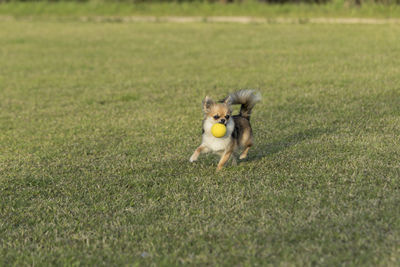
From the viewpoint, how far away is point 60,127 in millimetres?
9531

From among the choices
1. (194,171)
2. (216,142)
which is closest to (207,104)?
(216,142)

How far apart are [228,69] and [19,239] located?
11239 millimetres

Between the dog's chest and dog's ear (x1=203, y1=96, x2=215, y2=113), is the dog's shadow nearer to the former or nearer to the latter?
the dog's chest

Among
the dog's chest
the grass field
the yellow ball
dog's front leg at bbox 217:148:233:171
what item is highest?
the yellow ball

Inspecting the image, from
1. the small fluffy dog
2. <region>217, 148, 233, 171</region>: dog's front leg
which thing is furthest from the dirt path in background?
<region>217, 148, 233, 171</region>: dog's front leg

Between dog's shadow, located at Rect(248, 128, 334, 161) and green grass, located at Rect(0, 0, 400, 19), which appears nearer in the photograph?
dog's shadow, located at Rect(248, 128, 334, 161)

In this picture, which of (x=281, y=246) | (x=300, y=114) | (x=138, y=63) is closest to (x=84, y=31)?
(x=138, y=63)

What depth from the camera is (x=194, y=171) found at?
6566 millimetres

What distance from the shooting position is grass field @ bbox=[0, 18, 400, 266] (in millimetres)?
4535

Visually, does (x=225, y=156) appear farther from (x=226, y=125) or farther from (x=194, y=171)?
(x=194, y=171)

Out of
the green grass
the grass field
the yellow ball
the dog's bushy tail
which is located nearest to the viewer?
the grass field

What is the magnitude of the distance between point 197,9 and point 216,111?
1139 inches

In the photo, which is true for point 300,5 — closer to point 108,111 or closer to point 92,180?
point 108,111

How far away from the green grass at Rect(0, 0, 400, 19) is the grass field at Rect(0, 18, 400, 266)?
46.2 feet
